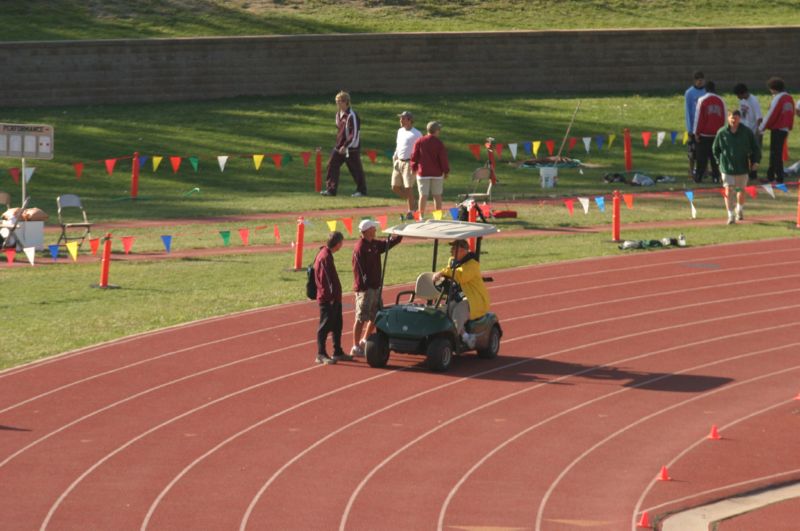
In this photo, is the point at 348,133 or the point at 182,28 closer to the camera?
the point at 348,133

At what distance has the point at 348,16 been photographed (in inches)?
1869

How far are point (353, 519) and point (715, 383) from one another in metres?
6.31

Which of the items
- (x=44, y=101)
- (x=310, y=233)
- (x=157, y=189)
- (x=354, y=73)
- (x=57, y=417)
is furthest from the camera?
(x=354, y=73)

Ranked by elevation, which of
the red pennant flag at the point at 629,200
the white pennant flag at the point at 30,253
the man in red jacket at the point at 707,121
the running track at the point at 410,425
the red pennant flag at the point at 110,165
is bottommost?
the running track at the point at 410,425

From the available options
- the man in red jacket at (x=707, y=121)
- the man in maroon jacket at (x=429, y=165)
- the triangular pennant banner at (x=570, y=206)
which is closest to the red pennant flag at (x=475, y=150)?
the man in red jacket at (x=707, y=121)

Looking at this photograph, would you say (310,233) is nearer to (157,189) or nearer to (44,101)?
(157,189)

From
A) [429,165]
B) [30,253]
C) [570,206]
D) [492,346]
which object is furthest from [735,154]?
[30,253]

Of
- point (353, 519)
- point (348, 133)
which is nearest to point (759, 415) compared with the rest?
point (353, 519)

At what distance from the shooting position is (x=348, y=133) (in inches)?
1180

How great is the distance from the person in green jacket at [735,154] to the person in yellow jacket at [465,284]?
34.2 ft

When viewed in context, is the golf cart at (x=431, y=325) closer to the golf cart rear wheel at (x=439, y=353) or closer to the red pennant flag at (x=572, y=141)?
the golf cart rear wheel at (x=439, y=353)

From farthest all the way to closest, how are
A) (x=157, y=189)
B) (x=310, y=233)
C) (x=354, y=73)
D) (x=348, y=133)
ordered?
(x=354, y=73) < (x=157, y=189) < (x=348, y=133) < (x=310, y=233)

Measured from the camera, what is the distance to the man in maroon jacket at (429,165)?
26703 millimetres

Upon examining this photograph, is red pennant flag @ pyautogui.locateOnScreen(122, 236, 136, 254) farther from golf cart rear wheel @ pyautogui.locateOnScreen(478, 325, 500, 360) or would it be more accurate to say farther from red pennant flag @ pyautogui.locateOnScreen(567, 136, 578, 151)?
red pennant flag @ pyautogui.locateOnScreen(567, 136, 578, 151)
